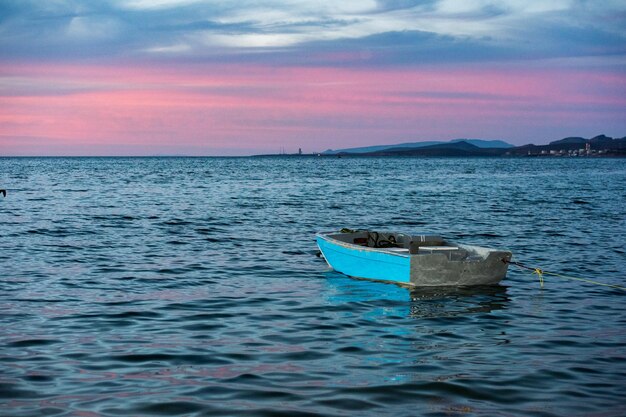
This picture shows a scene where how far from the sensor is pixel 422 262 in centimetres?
1756

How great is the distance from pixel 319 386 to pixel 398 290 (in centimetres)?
797

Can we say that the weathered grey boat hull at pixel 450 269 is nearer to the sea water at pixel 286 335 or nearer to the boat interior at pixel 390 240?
the sea water at pixel 286 335

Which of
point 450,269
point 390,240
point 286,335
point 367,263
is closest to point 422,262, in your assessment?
point 450,269

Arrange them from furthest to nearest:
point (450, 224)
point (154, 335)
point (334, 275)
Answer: point (450, 224)
point (334, 275)
point (154, 335)

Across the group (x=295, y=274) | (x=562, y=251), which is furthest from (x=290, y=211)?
(x=295, y=274)

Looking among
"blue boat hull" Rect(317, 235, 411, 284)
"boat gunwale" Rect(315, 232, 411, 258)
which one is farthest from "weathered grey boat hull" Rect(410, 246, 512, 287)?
"boat gunwale" Rect(315, 232, 411, 258)

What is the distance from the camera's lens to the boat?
17.6 m

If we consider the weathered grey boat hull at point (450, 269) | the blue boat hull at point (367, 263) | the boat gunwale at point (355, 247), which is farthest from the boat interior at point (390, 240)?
the weathered grey boat hull at point (450, 269)

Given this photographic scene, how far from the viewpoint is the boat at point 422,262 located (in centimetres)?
1761

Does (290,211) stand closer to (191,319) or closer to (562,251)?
(562,251)

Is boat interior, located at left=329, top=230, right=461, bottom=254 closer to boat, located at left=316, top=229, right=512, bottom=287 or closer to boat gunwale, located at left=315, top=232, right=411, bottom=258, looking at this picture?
boat, located at left=316, top=229, right=512, bottom=287

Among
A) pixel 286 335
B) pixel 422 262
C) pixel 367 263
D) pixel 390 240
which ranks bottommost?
pixel 286 335

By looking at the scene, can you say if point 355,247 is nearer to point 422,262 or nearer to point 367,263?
point 367,263

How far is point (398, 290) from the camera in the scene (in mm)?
17734
